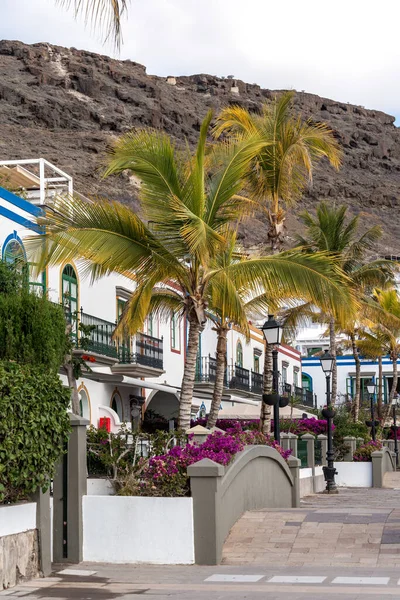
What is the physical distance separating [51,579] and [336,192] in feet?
465

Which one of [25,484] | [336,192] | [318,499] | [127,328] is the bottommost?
[318,499]

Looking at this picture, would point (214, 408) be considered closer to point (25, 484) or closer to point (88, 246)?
point (88, 246)

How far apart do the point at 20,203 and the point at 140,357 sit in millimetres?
8430

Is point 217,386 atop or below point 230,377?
below

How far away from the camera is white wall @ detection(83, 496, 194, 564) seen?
11930 mm

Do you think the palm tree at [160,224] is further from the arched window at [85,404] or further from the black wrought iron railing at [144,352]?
the black wrought iron railing at [144,352]

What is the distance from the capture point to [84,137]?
420ft

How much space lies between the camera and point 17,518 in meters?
10.5

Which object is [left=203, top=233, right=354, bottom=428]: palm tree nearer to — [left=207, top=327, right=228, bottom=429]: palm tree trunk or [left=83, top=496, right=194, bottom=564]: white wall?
[left=83, top=496, right=194, bottom=564]: white wall

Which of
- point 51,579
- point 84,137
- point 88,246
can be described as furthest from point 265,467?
point 84,137

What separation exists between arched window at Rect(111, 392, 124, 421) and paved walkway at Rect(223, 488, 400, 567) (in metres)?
16.0

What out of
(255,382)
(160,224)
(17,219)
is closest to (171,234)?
(160,224)

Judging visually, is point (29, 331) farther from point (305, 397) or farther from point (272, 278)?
point (305, 397)

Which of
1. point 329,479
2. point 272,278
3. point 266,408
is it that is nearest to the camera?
point 272,278
